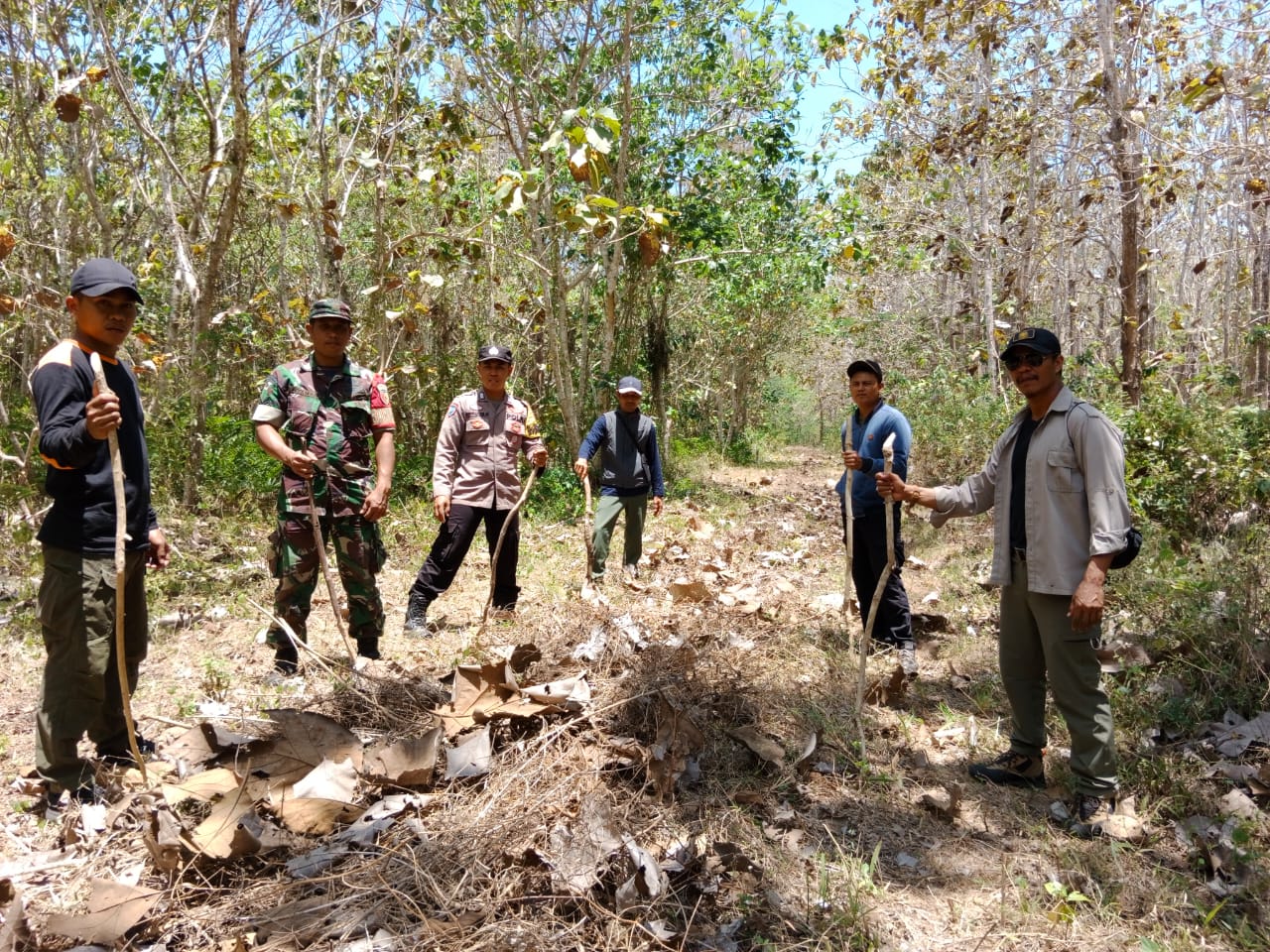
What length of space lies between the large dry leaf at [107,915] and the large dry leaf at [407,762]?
733mm

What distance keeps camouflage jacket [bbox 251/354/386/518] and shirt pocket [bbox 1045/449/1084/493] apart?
3.03 meters

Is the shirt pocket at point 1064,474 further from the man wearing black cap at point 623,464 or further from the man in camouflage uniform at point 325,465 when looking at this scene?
the man wearing black cap at point 623,464

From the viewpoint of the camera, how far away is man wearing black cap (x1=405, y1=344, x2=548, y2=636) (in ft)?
16.5

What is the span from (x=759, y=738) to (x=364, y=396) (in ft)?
8.45

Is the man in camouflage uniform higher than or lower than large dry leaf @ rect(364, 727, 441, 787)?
higher

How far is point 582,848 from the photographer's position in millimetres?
2486

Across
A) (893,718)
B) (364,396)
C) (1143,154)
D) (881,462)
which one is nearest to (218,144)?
(364,396)

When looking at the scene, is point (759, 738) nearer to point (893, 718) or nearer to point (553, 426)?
point (893, 718)

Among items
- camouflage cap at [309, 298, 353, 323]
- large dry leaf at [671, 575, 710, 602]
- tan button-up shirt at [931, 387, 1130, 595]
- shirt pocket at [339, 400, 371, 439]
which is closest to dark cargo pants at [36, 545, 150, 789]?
shirt pocket at [339, 400, 371, 439]

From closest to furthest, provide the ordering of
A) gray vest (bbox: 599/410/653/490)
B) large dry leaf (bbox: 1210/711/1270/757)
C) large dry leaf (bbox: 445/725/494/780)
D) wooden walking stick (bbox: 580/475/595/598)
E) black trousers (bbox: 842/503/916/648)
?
large dry leaf (bbox: 445/725/494/780) → large dry leaf (bbox: 1210/711/1270/757) → black trousers (bbox: 842/503/916/648) → wooden walking stick (bbox: 580/475/595/598) → gray vest (bbox: 599/410/653/490)

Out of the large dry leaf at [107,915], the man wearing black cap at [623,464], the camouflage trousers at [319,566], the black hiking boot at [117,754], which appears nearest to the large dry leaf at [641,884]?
the large dry leaf at [107,915]

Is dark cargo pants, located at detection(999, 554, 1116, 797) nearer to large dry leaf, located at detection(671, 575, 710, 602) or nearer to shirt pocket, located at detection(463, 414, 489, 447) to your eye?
large dry leaf, located at detection(671, 575, 710, 602)

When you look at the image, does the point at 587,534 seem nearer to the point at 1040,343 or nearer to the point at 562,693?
the point at 562,693

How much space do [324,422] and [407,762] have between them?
1.93 meters
